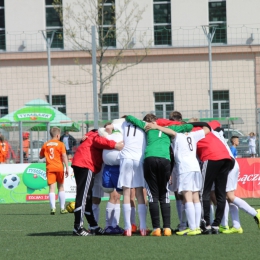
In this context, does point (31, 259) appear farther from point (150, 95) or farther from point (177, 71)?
point (177, 71)

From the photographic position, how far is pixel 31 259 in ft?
30.6

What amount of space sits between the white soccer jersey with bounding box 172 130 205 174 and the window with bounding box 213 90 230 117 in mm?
11663

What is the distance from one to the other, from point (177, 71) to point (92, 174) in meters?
20.1

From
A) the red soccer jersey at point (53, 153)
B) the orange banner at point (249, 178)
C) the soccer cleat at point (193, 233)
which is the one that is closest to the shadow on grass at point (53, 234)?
the soccer cleat at point (193, 233)

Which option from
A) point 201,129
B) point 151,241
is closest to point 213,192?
point 201,129

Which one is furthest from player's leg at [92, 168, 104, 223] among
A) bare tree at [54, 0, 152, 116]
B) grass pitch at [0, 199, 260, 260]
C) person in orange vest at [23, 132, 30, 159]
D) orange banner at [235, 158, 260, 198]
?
bare tree at [54, 0, 152, 116]

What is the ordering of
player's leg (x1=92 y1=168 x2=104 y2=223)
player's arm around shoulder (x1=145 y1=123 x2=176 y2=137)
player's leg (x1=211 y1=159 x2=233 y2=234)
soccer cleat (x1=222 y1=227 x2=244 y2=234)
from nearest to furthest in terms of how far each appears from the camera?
1. player's arm around shoulder (x1=145 y1=123 x2=176 y2=137)
2. player's leg (x1=211 y1=159 x2=233 y2=234)
3. soccer cleat (x1=222 y1=227 x2=244 y2=234)
4. player's leg (x1=92 y1=168 x2=104 y2=223)

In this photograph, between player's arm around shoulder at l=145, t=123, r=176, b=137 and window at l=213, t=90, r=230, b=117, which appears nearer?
player's arm around shoulder at l=145, t=123, r=176, b=137

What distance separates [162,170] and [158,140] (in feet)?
1.39

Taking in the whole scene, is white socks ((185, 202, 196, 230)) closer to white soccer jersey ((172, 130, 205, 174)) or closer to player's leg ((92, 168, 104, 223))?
white soccer jersey ((172, 130, 205, 174))

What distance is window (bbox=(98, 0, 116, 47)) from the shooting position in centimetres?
3666

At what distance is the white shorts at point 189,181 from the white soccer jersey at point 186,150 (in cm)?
6

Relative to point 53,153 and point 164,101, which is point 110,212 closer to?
point 53,153

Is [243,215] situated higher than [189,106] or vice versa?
[189,106]
